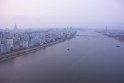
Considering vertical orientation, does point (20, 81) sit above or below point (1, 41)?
below

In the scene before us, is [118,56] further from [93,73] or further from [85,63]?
[93,73]

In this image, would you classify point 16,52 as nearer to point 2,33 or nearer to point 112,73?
point 2,33

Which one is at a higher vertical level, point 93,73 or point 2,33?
point 2,33

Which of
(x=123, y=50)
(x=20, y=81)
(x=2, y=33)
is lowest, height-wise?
(x=20, y=81)

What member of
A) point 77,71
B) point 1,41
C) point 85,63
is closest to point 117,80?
point 77,71

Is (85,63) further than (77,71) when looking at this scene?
Yes

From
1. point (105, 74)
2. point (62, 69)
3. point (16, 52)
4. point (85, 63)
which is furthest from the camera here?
point (16, 52)

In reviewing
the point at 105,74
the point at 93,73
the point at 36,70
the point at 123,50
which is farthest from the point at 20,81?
the point at 123,50

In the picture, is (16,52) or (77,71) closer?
(77,71)

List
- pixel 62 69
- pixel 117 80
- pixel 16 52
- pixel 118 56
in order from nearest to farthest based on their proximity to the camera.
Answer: pixel 117 80 < pixel 62 69 < pixel 118 56 < pixel 16 52
